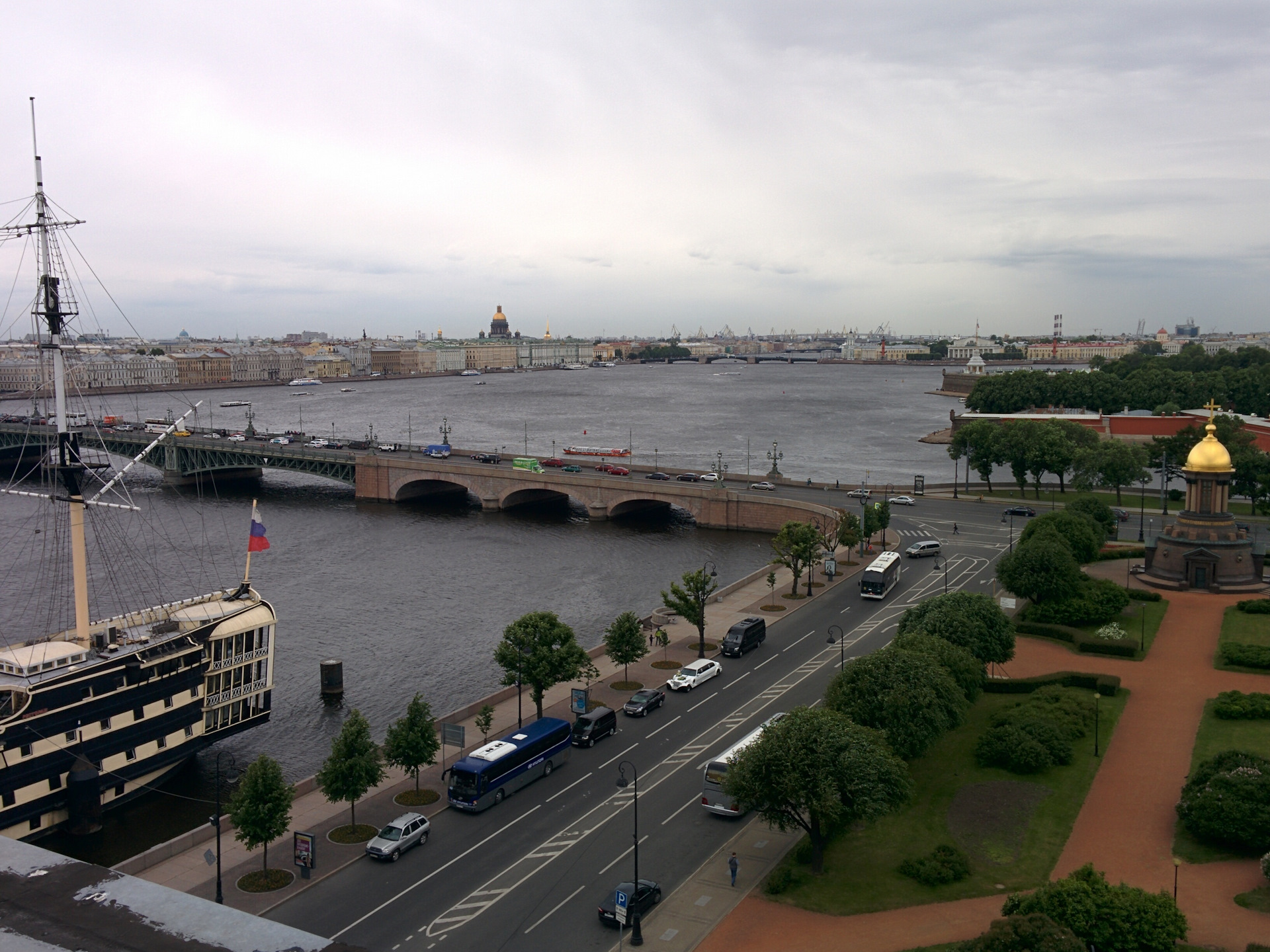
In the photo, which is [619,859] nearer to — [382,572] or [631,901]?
[631,901]

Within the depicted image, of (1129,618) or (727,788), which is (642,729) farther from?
(1129,618)

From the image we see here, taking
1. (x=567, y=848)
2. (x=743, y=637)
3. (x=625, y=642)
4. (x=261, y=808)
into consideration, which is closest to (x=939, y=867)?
(x=567, y=848)

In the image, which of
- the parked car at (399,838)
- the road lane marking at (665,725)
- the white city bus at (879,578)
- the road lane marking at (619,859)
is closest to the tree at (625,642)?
the road lane marking at (665,725)

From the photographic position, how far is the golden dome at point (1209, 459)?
48500mm

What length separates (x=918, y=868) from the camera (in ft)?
77.1

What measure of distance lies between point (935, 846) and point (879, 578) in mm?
24170

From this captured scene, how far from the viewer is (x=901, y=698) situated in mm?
27438

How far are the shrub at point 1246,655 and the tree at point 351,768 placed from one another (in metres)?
31.4

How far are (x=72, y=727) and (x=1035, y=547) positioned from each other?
37.5 m

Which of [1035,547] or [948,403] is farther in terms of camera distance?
[948,403]

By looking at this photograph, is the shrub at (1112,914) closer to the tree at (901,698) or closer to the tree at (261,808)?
the tree at (901,698)

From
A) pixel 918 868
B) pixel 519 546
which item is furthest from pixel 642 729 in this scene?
pixel 519 546

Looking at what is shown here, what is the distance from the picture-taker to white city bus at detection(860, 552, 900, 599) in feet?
159

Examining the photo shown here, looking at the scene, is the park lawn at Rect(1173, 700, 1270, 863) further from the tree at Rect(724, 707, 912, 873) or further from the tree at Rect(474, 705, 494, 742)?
the tree at Rect(474, 705, 494, 742)
